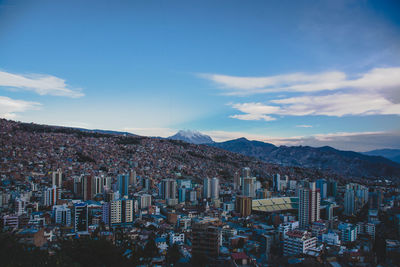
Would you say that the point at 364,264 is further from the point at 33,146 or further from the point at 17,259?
the point at 33,146

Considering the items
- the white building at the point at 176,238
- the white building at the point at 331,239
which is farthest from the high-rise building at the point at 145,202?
the white building at the point at 331,239

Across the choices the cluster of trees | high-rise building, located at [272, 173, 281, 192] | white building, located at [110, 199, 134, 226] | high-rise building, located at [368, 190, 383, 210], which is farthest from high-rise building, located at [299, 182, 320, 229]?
high-rise building, located at [272, 173, 281, 192]

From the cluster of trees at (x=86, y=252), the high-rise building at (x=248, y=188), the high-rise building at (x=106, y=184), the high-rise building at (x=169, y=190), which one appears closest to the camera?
the cluster of trees at (x=86, y=252)

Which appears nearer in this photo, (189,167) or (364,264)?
(364,264)

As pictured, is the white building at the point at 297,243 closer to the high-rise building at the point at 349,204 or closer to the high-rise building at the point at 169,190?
the high-rise building at the point at 349,204

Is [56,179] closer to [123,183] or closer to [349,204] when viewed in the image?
[123,183]

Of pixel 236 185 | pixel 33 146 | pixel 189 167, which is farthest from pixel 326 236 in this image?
pixel 33 146

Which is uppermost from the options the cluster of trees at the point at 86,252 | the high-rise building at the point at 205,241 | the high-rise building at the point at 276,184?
the cluster of trees at the point at 86,252
